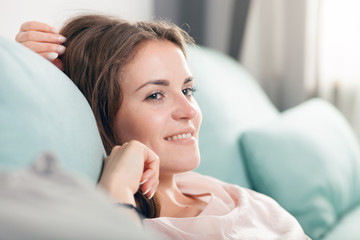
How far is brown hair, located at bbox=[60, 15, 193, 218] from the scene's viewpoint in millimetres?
1085

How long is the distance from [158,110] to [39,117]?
16.9 inches

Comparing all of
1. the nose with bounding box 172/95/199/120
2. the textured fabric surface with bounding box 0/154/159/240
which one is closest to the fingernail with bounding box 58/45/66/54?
the nose with bounding box 172/95/199/120

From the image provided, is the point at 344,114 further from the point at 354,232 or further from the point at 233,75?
the point at 354,232

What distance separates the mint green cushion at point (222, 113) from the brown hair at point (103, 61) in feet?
1.57

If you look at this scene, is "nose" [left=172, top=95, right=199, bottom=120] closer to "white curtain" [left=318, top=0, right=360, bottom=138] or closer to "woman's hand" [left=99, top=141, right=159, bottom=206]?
"woman's hand" [left=99, top=141, right=159, bottom=206]

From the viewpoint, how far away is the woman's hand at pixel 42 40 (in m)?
1.04

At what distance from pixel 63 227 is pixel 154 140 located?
2.45ft

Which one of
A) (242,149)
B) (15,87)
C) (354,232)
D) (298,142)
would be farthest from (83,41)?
(354,232)

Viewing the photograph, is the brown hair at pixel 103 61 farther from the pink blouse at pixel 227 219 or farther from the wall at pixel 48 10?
the wall at pixel 48 10

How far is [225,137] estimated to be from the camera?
5.24 feet

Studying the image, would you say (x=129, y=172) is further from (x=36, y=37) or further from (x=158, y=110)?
(x=36, y=37)

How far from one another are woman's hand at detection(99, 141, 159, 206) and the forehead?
0.79 ft

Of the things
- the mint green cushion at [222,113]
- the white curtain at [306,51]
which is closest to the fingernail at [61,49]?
the mint green cushion at [222,113]

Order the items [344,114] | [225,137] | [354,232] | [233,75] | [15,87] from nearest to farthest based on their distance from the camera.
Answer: [15,87] → [354,232] → [225,137] → [233,75] → [344,114]
